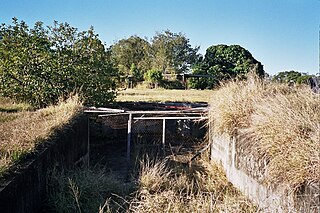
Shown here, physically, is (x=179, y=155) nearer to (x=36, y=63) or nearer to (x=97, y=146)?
(x=97, y=146)

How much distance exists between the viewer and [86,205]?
172 inches

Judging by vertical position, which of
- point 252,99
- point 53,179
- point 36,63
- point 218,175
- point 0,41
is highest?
point 0,41

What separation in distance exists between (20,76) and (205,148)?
583 cm

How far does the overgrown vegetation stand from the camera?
400 centimetres

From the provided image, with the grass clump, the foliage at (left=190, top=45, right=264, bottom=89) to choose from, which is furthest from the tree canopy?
the grass clump

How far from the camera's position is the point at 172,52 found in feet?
132

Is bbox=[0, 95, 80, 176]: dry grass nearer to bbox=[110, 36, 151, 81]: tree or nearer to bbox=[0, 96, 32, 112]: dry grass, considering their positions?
bbox=[0, 96, 32, 112]: dry grass

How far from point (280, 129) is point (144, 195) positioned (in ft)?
7.11

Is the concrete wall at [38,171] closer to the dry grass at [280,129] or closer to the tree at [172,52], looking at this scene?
the dry grass at [280,129]

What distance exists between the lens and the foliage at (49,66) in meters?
9.57

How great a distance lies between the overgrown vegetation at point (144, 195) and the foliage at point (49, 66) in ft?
15.7

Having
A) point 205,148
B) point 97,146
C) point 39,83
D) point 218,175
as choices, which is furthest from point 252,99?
point 39,83

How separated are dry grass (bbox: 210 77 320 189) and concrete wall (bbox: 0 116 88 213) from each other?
2954 millimetres

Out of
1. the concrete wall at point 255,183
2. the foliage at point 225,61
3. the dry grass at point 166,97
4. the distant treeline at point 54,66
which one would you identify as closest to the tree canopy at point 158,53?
the foliage at point 225,61
